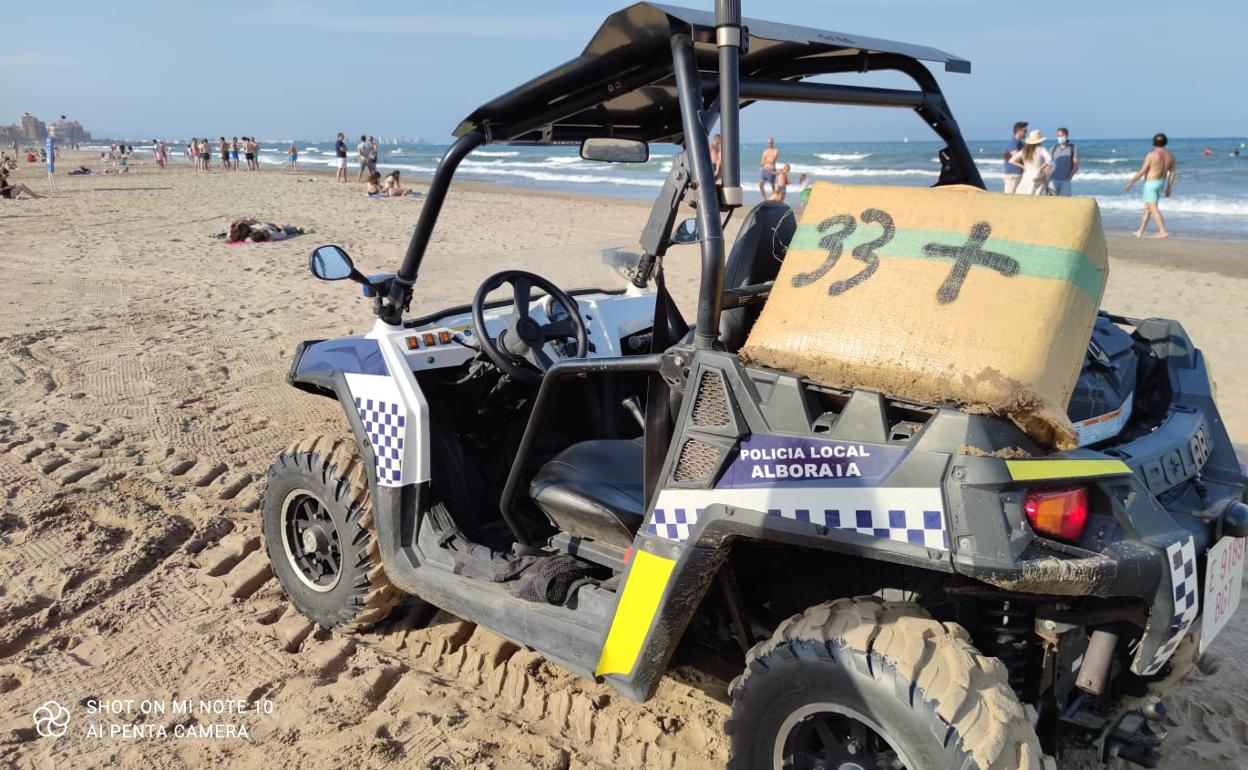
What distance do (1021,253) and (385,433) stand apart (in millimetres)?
2212

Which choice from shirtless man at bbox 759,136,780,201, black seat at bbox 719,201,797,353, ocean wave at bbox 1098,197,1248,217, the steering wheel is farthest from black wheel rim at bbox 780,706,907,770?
ocean wave at bbox 1098,197,1248,217

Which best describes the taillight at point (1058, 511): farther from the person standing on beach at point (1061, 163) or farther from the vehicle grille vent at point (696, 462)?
the person standing on beach at point (1061, 163)

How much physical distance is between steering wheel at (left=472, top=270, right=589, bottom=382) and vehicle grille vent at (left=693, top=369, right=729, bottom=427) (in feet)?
3.77

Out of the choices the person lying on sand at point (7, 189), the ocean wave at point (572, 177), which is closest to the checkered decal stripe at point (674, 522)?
the person lying on sand at point (7, 189)

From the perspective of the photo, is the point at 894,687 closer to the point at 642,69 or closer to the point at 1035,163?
the point at 642,69

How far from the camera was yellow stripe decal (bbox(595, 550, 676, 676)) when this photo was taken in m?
2.36

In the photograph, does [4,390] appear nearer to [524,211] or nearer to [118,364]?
[118,364]

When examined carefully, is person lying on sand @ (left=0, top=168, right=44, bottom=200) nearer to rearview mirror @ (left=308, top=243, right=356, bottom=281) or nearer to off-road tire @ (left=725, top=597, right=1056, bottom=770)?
rearview mirror @ (left=308, top=243, right=356, bottom=281)

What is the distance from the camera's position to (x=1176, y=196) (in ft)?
79.7

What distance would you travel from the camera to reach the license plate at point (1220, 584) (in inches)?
82.4

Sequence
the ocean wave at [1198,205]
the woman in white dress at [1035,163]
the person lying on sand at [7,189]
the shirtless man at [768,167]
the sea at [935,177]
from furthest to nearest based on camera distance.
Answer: the ocean wave at [1198,205] < the person lying on sand at [7,189] < the sea at [935,177] < the shirtless man at [768,167] < the woman in white dress at [1035,163]

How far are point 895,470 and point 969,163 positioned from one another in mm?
2083

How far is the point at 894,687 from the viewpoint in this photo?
1.91 m

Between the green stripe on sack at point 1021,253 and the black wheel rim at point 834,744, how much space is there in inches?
41.1
